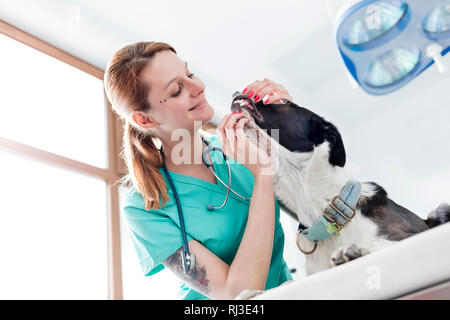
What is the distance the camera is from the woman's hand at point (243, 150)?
1.14 meters

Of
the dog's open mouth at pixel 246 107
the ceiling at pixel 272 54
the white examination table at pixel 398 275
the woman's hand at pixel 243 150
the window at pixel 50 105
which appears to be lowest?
the white examination table at pixel 398 275

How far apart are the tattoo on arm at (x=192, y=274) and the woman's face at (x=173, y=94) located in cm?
38

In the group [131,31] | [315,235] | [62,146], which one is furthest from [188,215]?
[131,31]

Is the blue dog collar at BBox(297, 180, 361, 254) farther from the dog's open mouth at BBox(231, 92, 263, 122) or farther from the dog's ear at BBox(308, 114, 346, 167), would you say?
the dog's open mouth at BBox(231, 92, 263, 122)

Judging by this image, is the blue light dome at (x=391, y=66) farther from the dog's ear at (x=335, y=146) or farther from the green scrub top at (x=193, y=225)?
the green scrub top at (x=193, y=225)

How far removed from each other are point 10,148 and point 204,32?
156 cm

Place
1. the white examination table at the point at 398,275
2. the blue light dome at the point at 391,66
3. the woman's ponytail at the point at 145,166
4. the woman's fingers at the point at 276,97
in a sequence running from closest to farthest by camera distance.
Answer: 1. the white examination table at the point at 398,275
2. the blue light dome at the point at 391,66
3. the woman's ponytail at the point at 145,166
4. the woman's fingers at the point at 276,97

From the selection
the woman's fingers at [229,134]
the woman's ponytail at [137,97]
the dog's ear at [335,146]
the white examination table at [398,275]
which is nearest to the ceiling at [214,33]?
the woman's ponytail at [137,97]

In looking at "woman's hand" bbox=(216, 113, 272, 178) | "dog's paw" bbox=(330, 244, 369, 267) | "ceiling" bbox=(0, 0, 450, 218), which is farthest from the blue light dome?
"ceiling" bbox=(0, 0, 450, 218)

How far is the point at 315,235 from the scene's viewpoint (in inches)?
42.4

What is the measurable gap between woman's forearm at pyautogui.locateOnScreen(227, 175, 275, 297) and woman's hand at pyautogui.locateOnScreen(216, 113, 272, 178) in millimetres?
35

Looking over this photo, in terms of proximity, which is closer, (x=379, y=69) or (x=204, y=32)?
(x=379, y=69)

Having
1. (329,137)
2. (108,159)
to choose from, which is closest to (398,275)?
(329,137)
